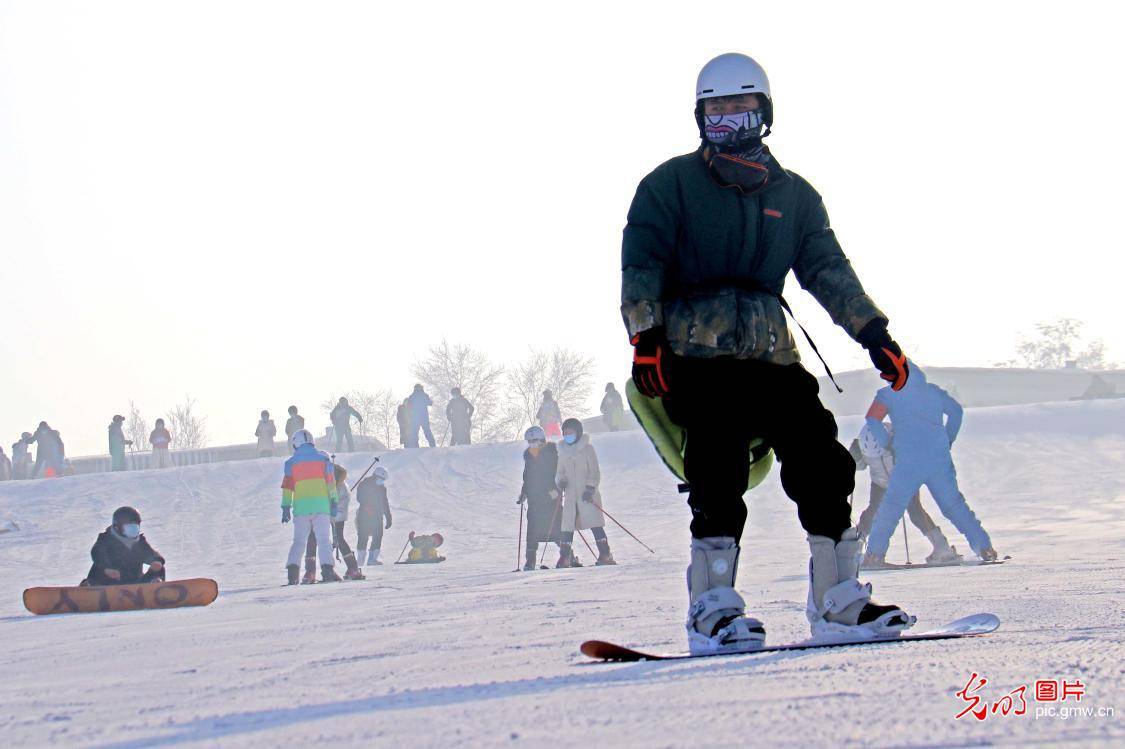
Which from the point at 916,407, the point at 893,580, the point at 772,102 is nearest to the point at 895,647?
the point at 772,102

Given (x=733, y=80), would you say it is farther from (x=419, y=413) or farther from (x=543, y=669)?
(x=419, y=413)

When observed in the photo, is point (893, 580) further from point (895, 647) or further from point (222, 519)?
point (222, 519)

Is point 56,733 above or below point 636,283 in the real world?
below

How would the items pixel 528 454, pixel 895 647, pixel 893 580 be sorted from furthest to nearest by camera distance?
pixel 528 454
pixel 893 580
pixel 895 647

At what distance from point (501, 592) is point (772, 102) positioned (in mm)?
4625

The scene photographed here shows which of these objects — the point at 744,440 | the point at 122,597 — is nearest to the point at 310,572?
the point at 122,597

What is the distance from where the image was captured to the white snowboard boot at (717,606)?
3.75m

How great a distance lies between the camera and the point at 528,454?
16.0 metres

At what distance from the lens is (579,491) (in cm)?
1482

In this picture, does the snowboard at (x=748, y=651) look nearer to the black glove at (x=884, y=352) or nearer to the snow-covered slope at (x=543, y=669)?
the snow-covered slope at (x=543, y=669)

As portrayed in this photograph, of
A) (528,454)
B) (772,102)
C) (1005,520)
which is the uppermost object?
(772,102)

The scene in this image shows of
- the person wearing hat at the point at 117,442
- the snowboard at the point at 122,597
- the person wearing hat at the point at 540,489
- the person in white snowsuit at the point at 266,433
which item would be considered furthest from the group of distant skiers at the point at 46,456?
the snowboard at the point at 122,597

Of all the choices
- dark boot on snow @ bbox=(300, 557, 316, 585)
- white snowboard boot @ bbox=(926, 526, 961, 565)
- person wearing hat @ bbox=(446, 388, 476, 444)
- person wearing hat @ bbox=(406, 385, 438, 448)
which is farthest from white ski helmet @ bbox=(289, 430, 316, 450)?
person wearing hat @ bbox=(446, 388, 476, 444)

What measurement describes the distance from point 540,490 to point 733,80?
38.7 ft
